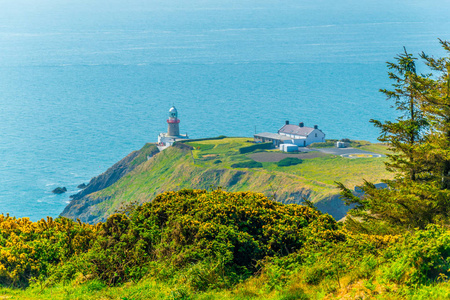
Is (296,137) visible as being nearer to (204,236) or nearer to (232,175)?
(232,175)

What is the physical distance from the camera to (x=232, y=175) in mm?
95562

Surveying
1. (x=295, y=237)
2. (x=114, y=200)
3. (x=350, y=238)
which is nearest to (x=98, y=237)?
(x=295, y=237)

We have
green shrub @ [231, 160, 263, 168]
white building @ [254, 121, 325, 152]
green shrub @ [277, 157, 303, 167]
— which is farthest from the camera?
white building @ [254, 121, 325, 152]

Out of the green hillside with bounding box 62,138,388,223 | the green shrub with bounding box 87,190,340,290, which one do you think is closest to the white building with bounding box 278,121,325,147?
the green hillside with bounding box 62,138,388,223

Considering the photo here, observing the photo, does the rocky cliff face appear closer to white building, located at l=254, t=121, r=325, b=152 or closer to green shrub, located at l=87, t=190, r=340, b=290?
white building, located at l=254, t=121, r=325, b=152

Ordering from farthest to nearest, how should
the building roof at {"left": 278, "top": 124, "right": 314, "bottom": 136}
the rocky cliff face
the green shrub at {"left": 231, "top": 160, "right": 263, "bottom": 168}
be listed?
the building roof at {"left": 278, "top": 124, "right": 314, "bottom": 136}, the rocky cliff face, the green shrub at {"left": 231, "top": 160, "right": 263, "bottom": 168}

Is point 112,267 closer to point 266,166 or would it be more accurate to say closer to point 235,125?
point 266,166

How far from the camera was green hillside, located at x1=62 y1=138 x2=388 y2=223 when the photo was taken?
8138 cm

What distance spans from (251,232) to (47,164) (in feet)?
437

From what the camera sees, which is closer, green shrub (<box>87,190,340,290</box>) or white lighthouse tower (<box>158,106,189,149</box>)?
green shrub (<box>87,190,340,290</box>)

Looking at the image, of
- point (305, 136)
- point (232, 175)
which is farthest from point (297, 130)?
point (232, 175)

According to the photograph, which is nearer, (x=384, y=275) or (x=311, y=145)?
(x=384, y=275)

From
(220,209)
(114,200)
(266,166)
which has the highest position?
(220,209)

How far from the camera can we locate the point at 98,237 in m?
16.1
